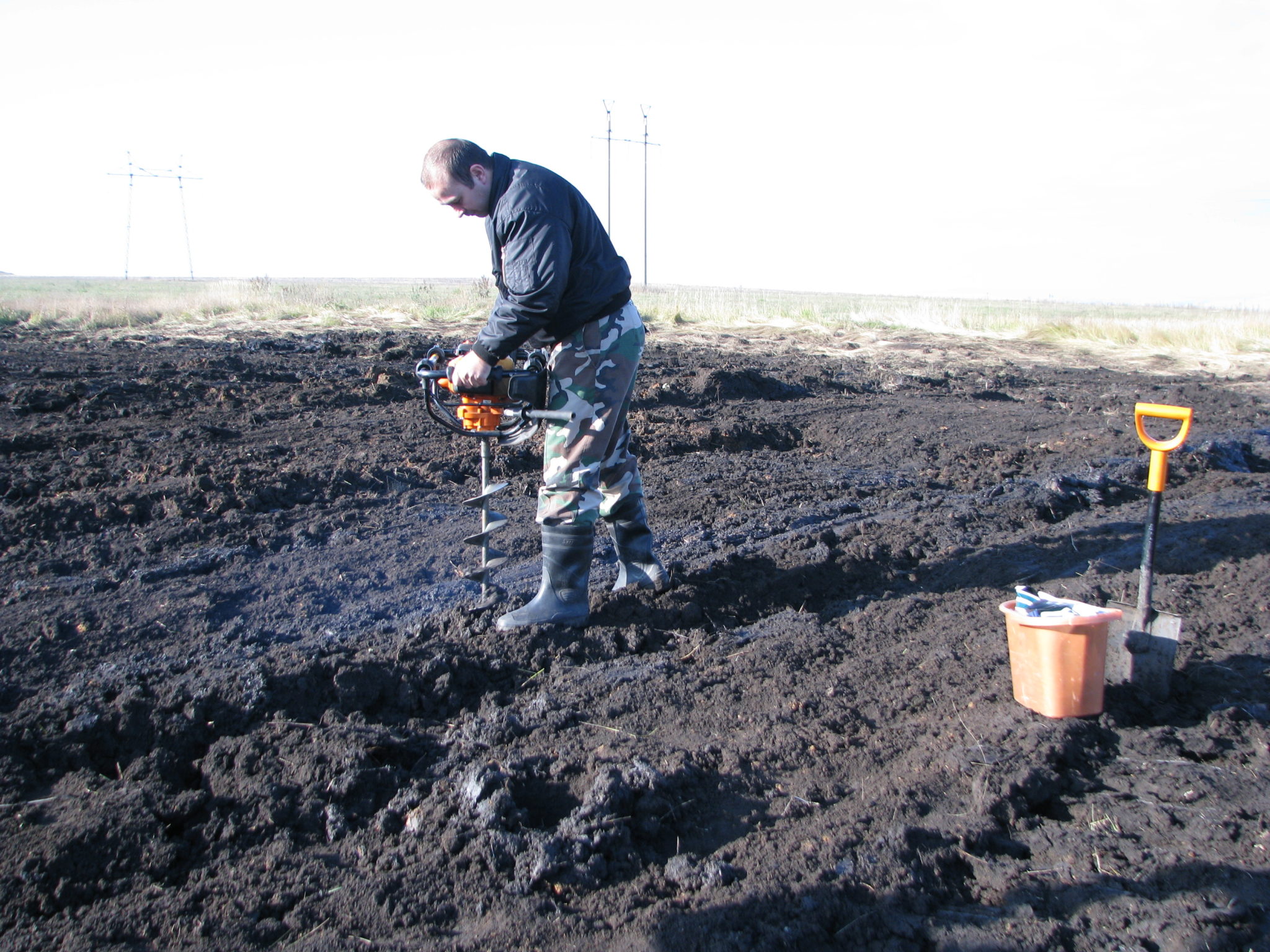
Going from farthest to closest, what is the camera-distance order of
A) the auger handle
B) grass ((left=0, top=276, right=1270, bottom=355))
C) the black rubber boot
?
grass ((left=0, top=276, right=1270, bottom=355)) → the black rubber boot → the auger handle

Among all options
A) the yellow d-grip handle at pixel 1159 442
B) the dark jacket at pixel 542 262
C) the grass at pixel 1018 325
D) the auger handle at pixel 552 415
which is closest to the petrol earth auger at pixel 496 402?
the auger handle at pixel 552 415

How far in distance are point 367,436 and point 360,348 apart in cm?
728

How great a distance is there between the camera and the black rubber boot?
4250 mm

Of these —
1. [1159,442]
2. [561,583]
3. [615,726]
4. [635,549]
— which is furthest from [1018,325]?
[615,726]

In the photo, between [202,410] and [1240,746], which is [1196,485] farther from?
[202,410]

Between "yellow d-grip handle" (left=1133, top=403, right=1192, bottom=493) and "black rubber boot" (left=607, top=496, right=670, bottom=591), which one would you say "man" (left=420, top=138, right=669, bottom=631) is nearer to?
"black rubber boot" (left=607, top=496, right=670, bottom=591)

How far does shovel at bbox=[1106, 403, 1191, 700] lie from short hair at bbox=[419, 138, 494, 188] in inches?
112

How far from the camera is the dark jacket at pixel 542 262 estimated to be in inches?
133

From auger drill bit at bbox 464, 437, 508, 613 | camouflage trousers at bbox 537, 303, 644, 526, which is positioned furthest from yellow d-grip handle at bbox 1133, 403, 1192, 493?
auger drill bit at bbox 464, 437, 508, 613

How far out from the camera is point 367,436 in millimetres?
7758

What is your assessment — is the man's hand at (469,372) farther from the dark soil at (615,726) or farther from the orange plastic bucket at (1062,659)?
the orange plastic bucket at (1062,659)

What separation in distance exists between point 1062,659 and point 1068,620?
0.17m

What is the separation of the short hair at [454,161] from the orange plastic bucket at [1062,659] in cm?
275

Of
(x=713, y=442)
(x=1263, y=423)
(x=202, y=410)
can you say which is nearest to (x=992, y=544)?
(x=713, y=442)
